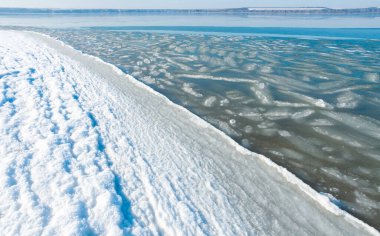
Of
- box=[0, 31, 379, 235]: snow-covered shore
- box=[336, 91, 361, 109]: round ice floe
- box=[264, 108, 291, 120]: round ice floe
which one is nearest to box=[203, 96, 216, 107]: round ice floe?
box=[0, 31, 379, 235]: snow-covered shore

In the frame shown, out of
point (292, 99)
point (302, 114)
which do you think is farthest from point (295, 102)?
point (302, 114)

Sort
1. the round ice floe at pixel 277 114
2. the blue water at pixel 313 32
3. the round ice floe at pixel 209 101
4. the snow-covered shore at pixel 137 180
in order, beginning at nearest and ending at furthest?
the snow-covered shore at pixel 137 180 < the round ice floe at pixel 277 114 < the round ice floe at pixel 209 101 < the blue water at pixel 313 32

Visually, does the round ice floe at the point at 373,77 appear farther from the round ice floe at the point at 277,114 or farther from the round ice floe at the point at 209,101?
the round ice floe at the point at 209,101

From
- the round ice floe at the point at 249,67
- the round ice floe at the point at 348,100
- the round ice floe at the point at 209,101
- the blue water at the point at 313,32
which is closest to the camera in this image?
the round ice floe at the point at 348,100

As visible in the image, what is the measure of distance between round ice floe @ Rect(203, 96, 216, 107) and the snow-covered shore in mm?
791

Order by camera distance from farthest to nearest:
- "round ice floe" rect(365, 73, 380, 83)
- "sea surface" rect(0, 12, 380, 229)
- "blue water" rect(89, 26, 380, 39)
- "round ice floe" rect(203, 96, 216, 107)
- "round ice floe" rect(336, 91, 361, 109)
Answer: "blue water" rect(89, 26, 380, 39), "round ice floe" rect(365, 73, 380, 83), "round ice floe" rect(203, 96, 216, 107), "round ice floe" rect(336, 91, 361, 109), "sea surface" rect(0, 12, 380, 229)

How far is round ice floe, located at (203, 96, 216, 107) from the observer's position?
18.3 ft

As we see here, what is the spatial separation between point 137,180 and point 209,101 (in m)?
3.17

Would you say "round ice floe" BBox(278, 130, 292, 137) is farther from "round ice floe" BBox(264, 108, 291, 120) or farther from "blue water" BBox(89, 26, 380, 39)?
"blue water" BBox(89, 26, 380, 39)

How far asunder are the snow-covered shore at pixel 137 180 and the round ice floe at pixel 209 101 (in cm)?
79

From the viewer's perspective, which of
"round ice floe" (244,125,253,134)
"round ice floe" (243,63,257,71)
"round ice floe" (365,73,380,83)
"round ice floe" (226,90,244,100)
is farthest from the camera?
"round ice floe" (243,63,257,71)

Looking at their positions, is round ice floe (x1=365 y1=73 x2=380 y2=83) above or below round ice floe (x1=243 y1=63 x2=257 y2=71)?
below

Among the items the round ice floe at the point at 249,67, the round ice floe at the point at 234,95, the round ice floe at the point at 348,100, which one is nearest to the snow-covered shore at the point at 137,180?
the round ice floe at the point at 234,95

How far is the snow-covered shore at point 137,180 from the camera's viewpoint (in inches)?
92.1
